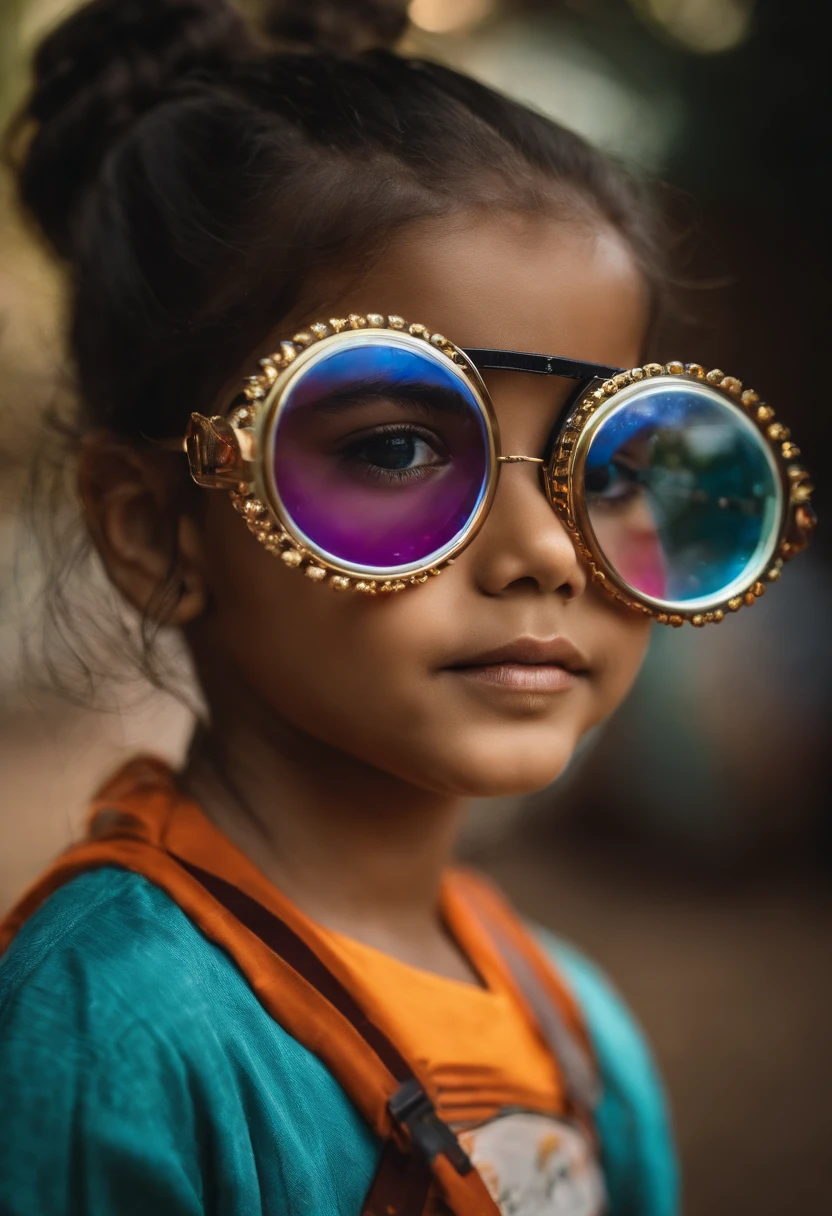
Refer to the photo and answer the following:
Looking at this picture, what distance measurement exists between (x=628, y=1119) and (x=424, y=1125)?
403 mm

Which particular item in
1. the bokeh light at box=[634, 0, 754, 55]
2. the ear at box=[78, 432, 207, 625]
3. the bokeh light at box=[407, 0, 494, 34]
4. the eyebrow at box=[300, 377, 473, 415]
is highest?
the bokeh light at box=[634, 0, 754, 55]

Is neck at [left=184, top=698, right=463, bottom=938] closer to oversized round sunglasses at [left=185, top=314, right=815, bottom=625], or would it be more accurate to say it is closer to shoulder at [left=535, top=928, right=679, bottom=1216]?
oversized round sunglasses at [left=185, top=314, right=815, bottom=625]

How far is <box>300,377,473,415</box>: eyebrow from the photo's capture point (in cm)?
72

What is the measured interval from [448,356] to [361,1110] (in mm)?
528

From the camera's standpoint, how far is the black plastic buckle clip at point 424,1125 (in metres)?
0.72

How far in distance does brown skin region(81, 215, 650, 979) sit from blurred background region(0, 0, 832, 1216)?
196mm

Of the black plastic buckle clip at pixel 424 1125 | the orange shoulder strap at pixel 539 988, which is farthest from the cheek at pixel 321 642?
the orange shoulder strap at pixel 539 988

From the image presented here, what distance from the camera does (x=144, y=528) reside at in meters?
0.87

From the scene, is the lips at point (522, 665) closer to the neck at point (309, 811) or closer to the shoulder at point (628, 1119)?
the neck at point (309, 811)

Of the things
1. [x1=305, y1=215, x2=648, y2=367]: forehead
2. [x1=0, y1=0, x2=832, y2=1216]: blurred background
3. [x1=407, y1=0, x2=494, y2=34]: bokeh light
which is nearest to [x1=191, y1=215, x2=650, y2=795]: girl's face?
[x1=305, y1=215, x2=648, y2=367]: forehead

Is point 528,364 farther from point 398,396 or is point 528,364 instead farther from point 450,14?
point 450,14

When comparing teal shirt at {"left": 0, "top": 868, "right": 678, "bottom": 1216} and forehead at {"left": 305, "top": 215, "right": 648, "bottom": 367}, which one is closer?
teal shirt at {"left": 0, "top": 868, "right": 678, "bottom": 1216}

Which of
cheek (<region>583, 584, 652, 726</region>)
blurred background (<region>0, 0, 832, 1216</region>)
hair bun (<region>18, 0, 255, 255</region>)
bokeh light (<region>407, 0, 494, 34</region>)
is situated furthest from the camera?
bokeh light (<region>407, 0, 494, 34</region>)

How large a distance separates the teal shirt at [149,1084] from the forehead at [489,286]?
458 mm
